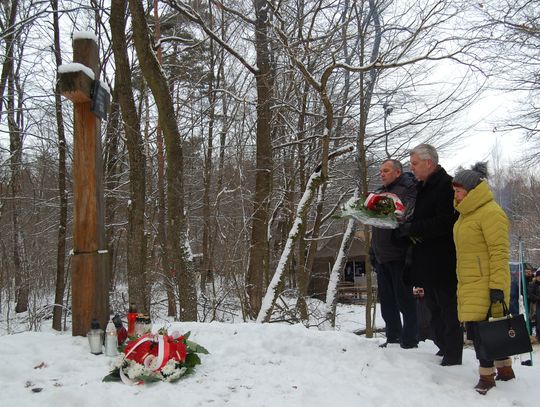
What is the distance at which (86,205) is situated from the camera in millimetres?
4191

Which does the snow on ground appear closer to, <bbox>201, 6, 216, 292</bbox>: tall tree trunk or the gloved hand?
the gloved hand

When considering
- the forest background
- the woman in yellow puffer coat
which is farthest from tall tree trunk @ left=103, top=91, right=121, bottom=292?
the woman in yellow puffer coat

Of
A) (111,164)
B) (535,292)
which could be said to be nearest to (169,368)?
(535,292)

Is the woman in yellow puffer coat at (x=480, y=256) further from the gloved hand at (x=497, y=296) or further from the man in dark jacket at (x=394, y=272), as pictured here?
the man in dark jacket at (x=394, y=272)

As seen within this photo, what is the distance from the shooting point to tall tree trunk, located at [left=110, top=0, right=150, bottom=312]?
836cm

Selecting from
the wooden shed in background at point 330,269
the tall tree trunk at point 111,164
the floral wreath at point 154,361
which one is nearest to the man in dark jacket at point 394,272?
the floral wreath at point 154,361

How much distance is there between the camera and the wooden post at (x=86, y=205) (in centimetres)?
405

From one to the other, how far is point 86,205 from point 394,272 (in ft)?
9.18

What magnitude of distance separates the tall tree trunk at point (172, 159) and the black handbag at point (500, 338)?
5249mm

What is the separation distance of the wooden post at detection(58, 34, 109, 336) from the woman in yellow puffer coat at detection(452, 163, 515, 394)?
2.97 m

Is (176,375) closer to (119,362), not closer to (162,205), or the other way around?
(119,362)

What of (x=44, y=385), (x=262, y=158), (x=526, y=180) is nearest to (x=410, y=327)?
(x=44, y=385)

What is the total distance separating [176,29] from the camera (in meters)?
12.4

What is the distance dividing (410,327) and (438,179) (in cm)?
136
